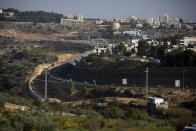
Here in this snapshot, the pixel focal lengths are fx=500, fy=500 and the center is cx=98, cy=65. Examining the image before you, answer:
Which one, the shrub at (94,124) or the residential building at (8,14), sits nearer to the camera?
the shrub at (94,124)

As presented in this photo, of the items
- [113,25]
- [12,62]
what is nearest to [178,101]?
[12,62]

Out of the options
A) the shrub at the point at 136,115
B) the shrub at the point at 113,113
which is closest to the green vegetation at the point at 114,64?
the shrub at the point at 113,113

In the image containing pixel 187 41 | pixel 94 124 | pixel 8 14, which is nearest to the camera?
pixel 94 124

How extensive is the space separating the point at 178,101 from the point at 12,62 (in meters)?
19.4

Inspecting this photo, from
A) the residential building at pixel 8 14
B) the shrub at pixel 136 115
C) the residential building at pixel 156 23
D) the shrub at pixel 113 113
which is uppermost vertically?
the residential building at pixel 8 14

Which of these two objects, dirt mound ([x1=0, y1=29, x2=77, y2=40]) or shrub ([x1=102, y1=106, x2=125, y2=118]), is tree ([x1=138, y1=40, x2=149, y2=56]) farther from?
dirt mound ([x1=0, y1=29, x2=77, y2=40])

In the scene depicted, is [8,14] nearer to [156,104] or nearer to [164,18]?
[164,18]

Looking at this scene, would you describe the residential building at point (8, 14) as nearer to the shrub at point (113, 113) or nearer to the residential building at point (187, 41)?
the residential building at point (187, 41)

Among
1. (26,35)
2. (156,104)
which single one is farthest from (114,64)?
(26,35)

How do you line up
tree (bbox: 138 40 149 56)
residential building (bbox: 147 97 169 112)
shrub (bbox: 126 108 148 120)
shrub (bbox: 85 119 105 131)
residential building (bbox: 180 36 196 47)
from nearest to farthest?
shrub (bbox: 85 119 105 131) < shrub (bbox: 126 108 148 120) < residential building (bbox: 147 97 169 112) < tree (bbox: 138 40 149 56) < residential building (bbox: 180 36 196 47)

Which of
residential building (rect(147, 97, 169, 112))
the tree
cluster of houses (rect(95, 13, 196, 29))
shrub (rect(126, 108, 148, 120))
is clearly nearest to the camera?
shrub (rect(126, 108, 148, 120))

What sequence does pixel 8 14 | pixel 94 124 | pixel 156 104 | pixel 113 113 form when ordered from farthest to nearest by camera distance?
pixel 8 14 → pixel 156 104 → pixel 113 113 → pixel 94 124

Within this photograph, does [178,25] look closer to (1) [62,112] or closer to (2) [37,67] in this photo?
(2) [37,67]

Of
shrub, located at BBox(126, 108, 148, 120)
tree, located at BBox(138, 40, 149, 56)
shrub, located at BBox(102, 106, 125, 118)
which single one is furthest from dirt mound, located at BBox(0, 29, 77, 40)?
shrub, located at BBox(126, 108, 148, 120)
